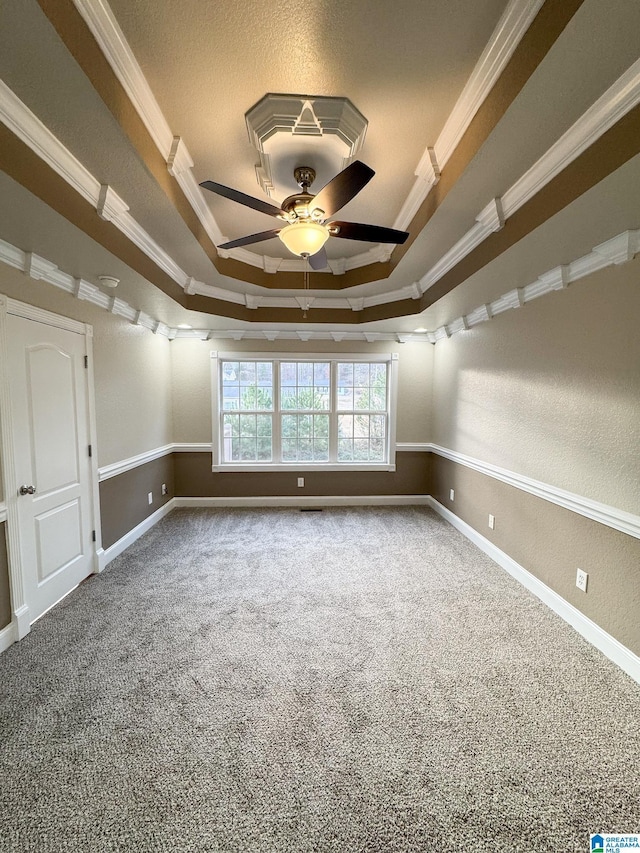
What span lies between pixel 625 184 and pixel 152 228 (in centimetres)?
250

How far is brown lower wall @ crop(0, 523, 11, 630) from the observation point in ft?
6.82

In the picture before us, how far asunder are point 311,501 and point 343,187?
3856 mm

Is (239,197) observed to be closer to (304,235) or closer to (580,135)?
(304,235)

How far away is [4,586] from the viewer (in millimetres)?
2094

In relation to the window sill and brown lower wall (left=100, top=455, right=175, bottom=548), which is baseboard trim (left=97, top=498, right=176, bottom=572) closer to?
brown lower wall (left=100, top=455, right=175, bottom=548)

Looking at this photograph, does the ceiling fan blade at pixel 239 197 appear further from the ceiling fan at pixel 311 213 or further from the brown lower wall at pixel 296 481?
the brown lower wall at pixel 296 481

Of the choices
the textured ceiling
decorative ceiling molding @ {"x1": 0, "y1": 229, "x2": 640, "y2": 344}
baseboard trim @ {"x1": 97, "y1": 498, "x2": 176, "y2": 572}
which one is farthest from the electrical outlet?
baseboard trim @ {"x1": 97, "y1": 498, "x2": 176, "y2": 572}

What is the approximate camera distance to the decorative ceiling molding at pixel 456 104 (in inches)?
46.5

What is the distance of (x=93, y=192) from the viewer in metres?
1.76

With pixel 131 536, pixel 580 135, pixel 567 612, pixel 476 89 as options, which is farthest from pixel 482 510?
pixel 131 536

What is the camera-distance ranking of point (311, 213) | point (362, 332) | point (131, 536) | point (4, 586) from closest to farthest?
1. point (311, 213)
2. point (4, 586)
3. point (131, 536)
4. point (362, 332)

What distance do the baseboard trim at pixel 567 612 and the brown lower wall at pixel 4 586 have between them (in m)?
3.59

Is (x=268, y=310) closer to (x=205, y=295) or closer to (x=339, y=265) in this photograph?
(x=205, y=295)

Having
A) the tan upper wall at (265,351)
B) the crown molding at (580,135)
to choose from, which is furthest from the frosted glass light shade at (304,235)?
the tan upper wall at (265,351)
